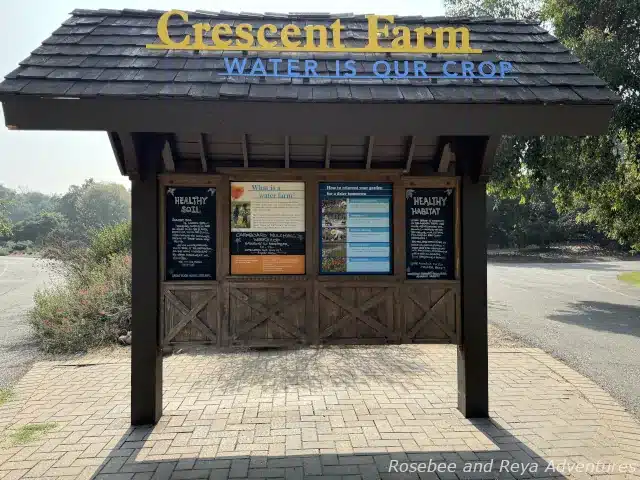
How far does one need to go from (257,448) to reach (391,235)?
249 centimetres

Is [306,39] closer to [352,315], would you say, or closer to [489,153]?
[489,153]

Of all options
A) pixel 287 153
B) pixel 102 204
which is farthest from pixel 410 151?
pixel 102 204

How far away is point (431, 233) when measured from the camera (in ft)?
15.5

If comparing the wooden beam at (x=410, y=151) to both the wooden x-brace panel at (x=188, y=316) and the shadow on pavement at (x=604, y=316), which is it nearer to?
the wooden x-brace panel at (x=188, y=316)

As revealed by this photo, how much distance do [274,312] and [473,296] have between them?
211 centimetres

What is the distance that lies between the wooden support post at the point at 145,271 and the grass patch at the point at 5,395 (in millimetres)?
2192

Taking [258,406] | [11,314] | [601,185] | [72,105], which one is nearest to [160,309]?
[258,406]

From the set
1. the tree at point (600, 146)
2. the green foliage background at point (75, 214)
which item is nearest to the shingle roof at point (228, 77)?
the tree at point (600, 146)

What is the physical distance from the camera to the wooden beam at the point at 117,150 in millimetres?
4207

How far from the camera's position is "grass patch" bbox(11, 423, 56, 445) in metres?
4.23

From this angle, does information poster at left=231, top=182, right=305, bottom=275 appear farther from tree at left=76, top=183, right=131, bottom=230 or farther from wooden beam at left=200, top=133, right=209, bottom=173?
tree at left=76, top=183, right=131, bottom=230

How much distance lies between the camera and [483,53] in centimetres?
429

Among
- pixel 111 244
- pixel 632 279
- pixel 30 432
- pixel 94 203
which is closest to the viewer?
pixel 30 432

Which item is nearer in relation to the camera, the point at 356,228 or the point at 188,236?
the point at 188,236
